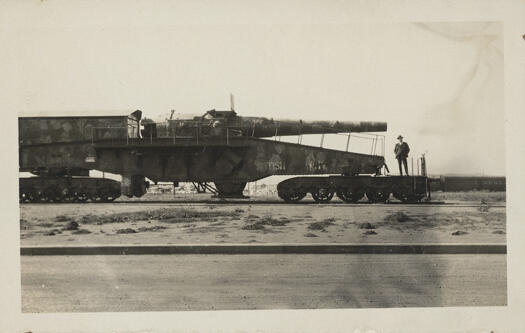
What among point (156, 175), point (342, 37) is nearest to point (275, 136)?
point (156, 175)

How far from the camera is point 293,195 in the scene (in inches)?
417

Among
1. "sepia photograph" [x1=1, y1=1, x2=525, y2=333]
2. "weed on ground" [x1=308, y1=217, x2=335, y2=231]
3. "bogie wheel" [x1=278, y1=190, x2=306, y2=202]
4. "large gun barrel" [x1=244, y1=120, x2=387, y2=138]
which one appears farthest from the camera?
"bogie wheel" [x1=278, y1=190, x2=306, y2=202]

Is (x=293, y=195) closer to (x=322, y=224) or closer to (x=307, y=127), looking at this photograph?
(x=307, y=127)

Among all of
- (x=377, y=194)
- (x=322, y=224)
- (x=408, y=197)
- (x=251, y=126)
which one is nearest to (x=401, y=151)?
(x=408, y=197)

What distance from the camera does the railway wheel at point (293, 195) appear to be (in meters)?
10.5

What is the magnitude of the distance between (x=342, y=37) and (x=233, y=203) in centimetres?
332

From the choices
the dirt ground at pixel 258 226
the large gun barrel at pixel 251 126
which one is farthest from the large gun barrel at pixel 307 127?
the dirt ground at pixel 258 226

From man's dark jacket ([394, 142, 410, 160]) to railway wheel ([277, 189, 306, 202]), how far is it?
2.01m

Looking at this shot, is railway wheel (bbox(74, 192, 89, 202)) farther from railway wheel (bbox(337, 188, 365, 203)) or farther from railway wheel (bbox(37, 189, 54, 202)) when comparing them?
railway wheel (bbox(337, 188, 365, 203))

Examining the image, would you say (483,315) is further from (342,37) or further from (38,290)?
(38,290)

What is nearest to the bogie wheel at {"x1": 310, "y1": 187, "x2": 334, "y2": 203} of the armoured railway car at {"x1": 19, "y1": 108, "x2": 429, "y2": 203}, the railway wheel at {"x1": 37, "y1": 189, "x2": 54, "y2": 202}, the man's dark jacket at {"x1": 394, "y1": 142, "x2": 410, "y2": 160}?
the armoured railway car at {"x1": 19, "y1": 108, "x2": 429, "y2": 203}

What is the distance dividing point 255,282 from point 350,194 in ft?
12.0

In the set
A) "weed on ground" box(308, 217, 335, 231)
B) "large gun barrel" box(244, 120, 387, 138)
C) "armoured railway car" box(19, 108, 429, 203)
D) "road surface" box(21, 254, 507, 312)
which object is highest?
"large gun barrel" box(244, 120, 387, 138)

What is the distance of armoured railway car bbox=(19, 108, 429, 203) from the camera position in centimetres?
1004
